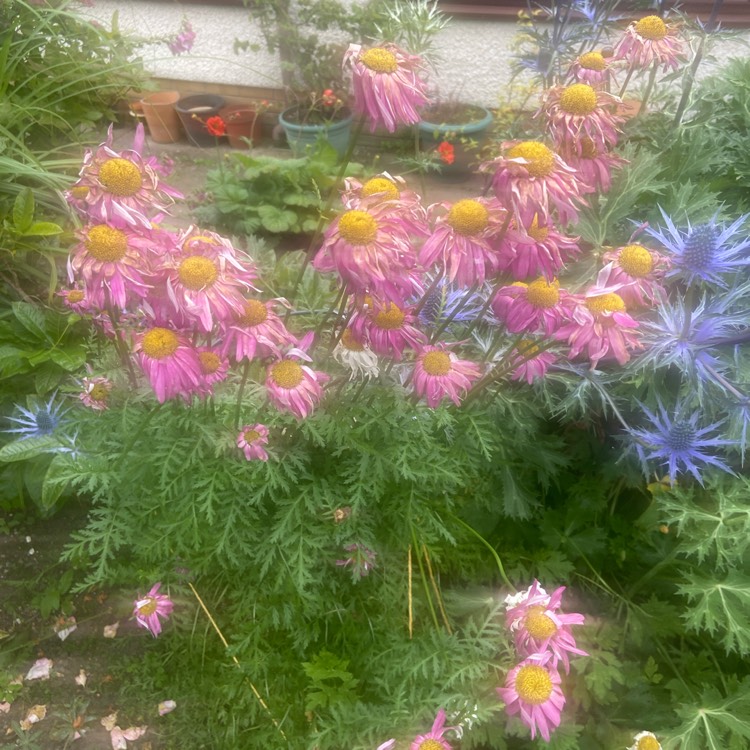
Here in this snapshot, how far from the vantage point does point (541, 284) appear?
3.24 feet

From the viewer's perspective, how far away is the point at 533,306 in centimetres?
100

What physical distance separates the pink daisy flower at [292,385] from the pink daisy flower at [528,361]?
15.0 inches

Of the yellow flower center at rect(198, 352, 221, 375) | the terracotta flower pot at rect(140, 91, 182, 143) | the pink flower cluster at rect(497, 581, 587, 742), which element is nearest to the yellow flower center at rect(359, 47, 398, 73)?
the yellow flower center at rect(198, 352, 221, 375)

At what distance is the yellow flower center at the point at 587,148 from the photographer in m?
0.95

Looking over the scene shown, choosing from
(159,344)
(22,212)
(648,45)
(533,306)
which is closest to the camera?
(159,344)

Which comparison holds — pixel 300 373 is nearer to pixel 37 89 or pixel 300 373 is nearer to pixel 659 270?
pixel 659 270

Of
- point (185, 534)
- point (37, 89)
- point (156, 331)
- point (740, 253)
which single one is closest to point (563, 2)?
point (740, 253)

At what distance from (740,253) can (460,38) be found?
315 centimetres

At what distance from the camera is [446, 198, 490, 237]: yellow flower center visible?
2.76 feet

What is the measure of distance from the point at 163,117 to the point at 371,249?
3818 mm

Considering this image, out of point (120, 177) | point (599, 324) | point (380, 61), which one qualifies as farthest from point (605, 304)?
point (120, 177)

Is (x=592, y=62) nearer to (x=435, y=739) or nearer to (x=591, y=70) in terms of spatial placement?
(x=591, y=70)

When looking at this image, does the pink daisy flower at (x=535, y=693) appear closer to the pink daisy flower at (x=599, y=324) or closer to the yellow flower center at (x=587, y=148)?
the pink daisy flower at (x=599, y=324)

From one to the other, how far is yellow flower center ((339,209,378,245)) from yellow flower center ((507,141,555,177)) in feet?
0.64
